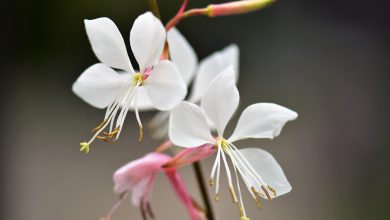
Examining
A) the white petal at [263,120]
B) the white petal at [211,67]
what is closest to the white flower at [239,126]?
the white petal at [263,120]

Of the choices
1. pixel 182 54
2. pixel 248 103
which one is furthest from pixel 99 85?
pixel 248 103

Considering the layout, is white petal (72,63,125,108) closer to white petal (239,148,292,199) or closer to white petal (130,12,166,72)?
white petal (130,12,166,72)

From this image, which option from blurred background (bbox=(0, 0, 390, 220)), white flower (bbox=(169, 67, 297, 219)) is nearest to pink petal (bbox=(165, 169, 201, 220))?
white flower (bbox=(169, 67, 297, 219))
